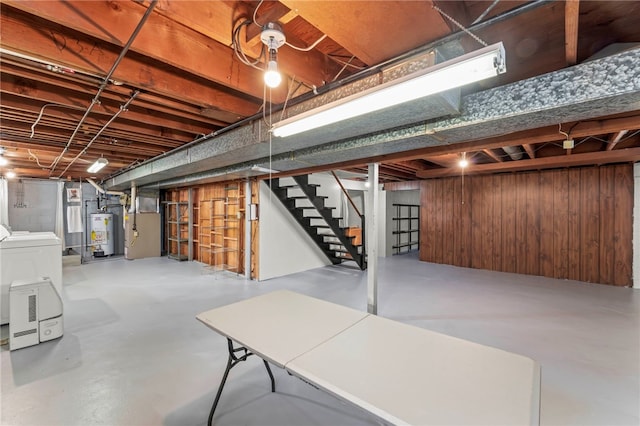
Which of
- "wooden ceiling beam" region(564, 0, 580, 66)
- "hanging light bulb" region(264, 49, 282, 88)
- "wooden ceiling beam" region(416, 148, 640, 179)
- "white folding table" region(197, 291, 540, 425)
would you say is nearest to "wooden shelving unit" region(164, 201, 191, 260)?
"white folding table" region(197, 291, 540, 425)

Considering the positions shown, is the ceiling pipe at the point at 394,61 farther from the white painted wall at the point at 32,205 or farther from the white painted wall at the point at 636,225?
the white painted wall at the point at 32,205

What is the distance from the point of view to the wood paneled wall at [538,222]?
16.9ft

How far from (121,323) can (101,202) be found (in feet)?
25.2

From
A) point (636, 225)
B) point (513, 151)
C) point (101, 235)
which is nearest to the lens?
point (513, 151)

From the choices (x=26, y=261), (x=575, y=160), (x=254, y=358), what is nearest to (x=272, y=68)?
(x=254, y=358)

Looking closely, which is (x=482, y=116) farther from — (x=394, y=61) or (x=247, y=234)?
(x=247, y=234)

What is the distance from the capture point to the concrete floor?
193 cm

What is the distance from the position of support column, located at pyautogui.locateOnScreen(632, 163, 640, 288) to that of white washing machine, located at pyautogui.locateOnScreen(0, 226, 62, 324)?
368 inches

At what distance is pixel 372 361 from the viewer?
4.67 ft

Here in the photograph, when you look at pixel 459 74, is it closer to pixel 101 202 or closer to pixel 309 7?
pixel 309 7

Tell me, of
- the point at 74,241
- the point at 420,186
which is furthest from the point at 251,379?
the point at 74,241

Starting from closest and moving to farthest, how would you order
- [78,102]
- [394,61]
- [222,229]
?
[394,61] < [78,102] < [222,229]

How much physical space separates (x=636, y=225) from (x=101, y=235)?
43.8 ft

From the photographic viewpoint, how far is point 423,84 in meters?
1.40
